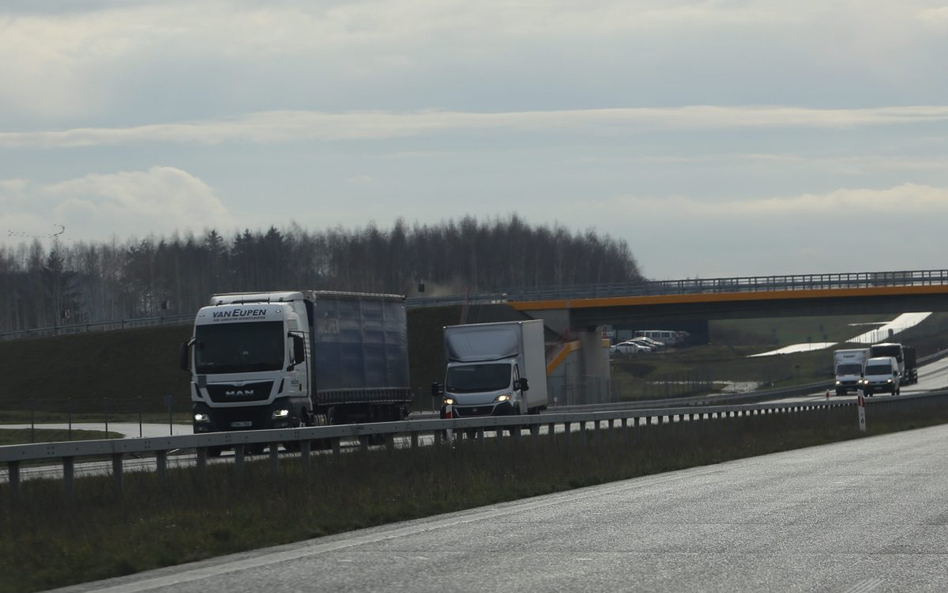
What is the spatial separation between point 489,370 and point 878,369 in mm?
51620

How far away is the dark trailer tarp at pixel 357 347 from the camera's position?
110ft

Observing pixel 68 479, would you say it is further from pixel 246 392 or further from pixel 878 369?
pixel 878 369

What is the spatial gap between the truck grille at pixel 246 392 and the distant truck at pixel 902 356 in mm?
→ 67957

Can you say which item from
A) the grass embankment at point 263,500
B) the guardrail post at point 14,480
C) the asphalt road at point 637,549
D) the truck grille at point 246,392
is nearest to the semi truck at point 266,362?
the truck grille at point 246,392

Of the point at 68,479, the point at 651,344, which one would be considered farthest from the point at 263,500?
the point at 651,344

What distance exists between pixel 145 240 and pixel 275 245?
2188 cm

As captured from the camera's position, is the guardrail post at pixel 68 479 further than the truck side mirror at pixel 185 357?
No

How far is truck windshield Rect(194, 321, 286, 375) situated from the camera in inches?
1194

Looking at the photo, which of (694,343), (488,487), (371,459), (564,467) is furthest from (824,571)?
(694,343)

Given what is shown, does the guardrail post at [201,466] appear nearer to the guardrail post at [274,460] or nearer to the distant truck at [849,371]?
the guardrail post at [274,460]

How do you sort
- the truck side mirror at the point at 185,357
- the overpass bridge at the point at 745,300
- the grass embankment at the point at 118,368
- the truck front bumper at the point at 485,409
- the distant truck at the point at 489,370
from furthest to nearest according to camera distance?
the overpass bridge at the point at 745,300
the grass embankment at the point at 118,368
the distant truck at the point at 489,370
the truck front bumper at the point at 485,409
the truck side mirror at the point at 185,357

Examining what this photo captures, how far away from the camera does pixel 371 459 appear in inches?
747

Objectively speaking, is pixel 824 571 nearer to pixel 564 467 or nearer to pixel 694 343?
pixel 564 467

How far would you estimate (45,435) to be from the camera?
44.5 metres
